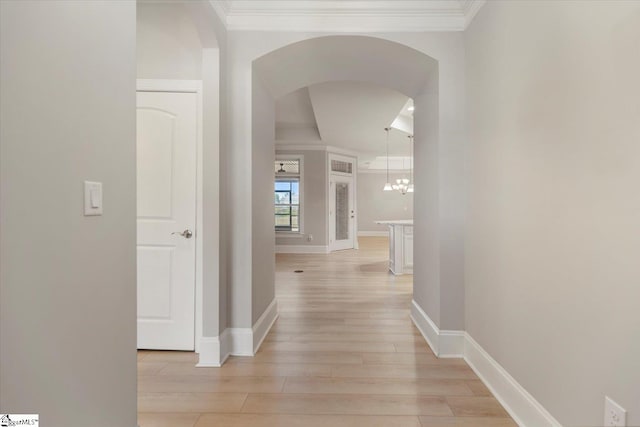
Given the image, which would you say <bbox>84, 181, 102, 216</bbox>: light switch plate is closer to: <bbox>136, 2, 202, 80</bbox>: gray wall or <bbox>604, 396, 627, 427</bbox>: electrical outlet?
<bbox>136, 2, 202, 80</bbox>: gray wall

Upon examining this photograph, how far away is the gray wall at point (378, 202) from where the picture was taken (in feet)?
42.7

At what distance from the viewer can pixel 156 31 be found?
101 inches

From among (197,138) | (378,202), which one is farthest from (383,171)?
(197,138)

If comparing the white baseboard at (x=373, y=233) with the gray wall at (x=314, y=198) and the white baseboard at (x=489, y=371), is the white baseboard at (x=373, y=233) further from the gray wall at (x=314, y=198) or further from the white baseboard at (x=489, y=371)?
the white baseboard at (x=489, y=371)

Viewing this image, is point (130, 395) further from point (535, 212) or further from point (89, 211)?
point (535, 212)

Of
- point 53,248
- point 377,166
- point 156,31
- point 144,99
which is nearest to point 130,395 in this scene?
point 53,248

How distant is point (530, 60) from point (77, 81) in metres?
2.06

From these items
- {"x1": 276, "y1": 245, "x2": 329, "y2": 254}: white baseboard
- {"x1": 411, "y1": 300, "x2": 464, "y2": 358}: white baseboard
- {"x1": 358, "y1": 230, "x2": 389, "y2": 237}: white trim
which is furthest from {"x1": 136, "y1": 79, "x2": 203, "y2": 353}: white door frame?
{"x1": 358, "y1": 230, "x2": 389, "y2": 237}: white trim

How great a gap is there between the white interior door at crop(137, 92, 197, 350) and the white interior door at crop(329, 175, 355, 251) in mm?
6329

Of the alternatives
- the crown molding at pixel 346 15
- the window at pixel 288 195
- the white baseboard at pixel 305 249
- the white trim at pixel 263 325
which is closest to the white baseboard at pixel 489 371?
the white trim at pixel 263 325

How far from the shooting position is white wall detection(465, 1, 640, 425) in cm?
118

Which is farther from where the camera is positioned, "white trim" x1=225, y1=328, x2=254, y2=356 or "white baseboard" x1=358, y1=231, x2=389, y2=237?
"white baseboard" x1=358, y1=231, x2=389, y2=237

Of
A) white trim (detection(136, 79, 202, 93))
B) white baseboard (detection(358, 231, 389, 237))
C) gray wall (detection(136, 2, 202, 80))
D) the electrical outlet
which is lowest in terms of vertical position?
white baseboard (detection(358, 231, 389, 237))

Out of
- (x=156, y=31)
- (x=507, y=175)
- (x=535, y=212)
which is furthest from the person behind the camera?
(x=156, y=31)
